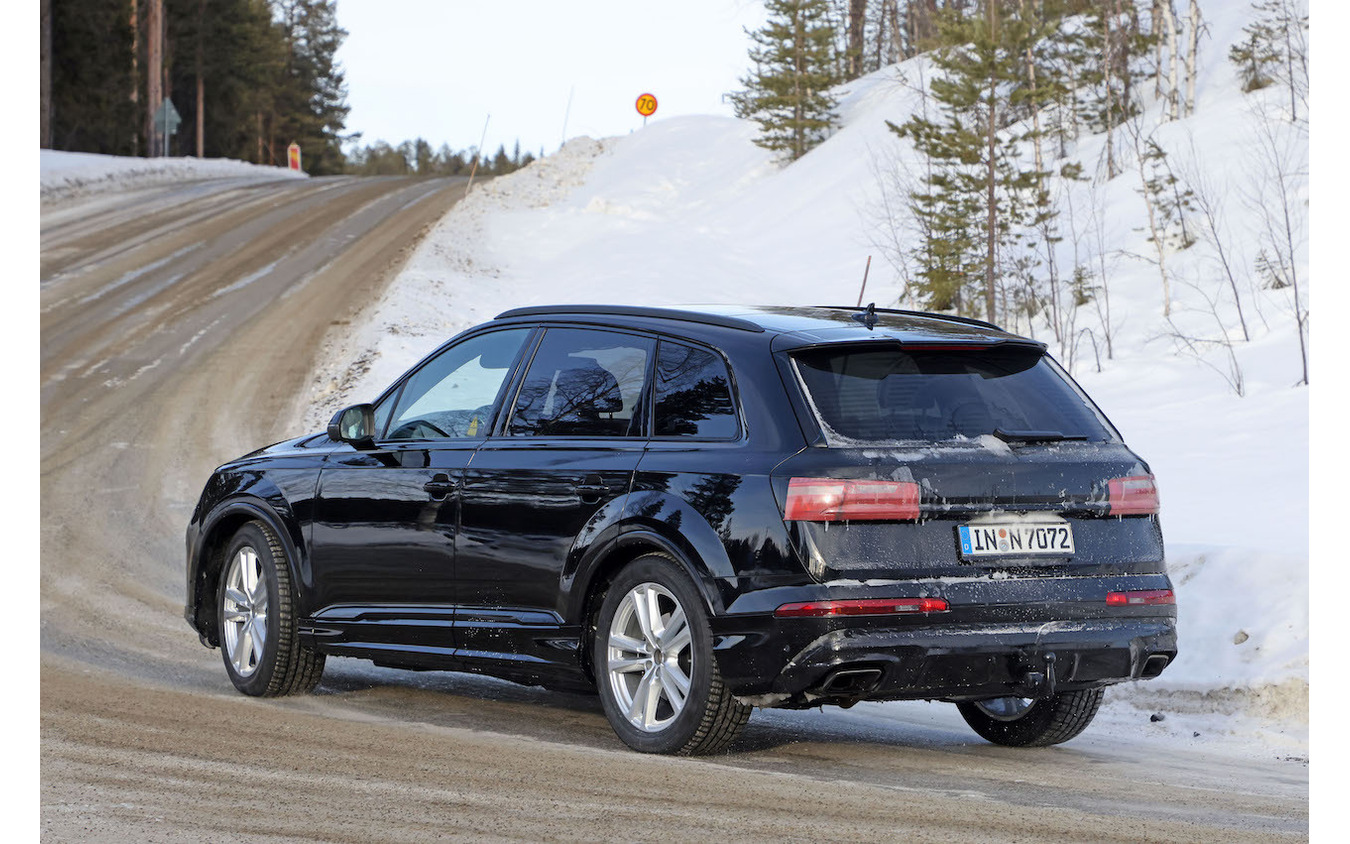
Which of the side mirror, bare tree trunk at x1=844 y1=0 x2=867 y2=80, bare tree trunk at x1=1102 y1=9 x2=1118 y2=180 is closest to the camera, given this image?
the side mirror

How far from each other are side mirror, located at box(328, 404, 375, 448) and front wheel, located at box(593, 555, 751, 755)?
6.03 ft

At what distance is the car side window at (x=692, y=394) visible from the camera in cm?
600

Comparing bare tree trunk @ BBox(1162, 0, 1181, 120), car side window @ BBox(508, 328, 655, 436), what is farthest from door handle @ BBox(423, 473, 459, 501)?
bare tree trunk @ BBox(1162, 0, 1181, 120)

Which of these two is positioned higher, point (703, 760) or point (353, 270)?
point (353, 270)

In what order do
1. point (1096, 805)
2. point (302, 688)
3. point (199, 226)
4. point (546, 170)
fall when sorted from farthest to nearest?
point (546, 170) → point (199, 226) → point (302, 688) → point (1096, 805)

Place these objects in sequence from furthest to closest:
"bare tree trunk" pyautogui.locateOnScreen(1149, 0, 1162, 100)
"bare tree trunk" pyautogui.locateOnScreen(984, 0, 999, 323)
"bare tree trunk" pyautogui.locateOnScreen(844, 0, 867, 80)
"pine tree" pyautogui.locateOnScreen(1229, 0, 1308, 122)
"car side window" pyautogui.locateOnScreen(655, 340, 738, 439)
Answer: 1. "bare tree trunk" pyautogui.locateOnScreen(844, 0, 867, 80)
2. "bare tree trunk" pyautogui.locateOnScreen(1149, 0, 1162, 100)
3. "pine tree" pyautogui.locateOnScreen(1229, 0, 1308, 122)
4. "bare tree trunk" pyautogui.locateOnScreen(984, 0, 999, 323)
5. "car side window" pyautogui.locateOnScreen(655, 340, 738, 439)

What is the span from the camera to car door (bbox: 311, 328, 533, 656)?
22.6ft

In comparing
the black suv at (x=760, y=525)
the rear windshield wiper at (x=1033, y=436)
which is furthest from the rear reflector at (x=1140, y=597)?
the rear windshield wiper at (x=1033, y=436)

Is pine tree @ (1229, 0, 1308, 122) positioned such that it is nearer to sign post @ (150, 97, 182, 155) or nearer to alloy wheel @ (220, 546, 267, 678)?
alloy wheel @ (220, 546, 267, 678)

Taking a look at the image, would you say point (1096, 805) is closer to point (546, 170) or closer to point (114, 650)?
point (114, 650)

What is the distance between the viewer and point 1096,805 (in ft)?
17.4

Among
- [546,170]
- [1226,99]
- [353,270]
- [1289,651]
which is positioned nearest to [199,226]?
[353,270]

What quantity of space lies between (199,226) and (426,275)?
327 inches

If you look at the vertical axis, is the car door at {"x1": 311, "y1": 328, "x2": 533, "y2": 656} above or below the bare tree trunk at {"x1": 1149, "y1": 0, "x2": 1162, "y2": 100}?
below
